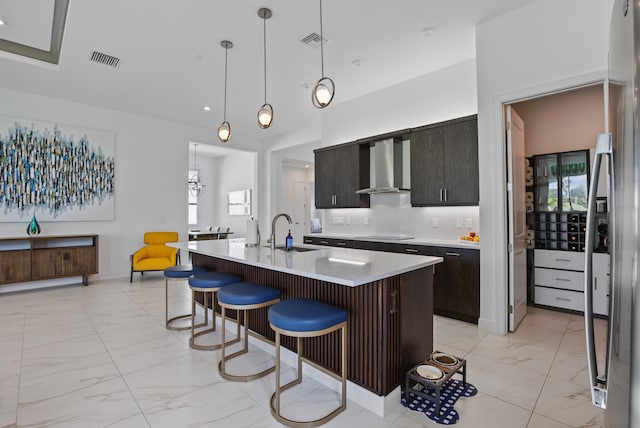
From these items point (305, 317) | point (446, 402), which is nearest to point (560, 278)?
point (446, 402)

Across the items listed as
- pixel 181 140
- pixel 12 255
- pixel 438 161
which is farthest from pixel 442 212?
pixel 12 255

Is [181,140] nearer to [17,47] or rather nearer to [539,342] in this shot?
[17,47]

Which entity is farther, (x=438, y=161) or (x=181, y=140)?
(x=181, y=140)

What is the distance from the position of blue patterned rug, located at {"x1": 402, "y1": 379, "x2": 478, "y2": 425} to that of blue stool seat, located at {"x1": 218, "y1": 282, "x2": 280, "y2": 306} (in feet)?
3.72

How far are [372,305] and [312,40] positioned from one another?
3045mm

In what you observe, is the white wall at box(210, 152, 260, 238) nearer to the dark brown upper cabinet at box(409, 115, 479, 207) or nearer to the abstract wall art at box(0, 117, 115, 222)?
the abstract wall art at box(0, 117, 115, 222)

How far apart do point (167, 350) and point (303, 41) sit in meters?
3.49

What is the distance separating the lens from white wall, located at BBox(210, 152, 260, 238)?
9320 mm

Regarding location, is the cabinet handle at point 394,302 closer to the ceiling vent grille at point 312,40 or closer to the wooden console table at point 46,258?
the ceiling vent grille at point 312,40

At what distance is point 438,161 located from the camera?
12.8ft

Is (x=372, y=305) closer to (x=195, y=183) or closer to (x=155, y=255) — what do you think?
Answer: (x=155, y=255)

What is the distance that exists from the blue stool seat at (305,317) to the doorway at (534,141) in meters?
2.20

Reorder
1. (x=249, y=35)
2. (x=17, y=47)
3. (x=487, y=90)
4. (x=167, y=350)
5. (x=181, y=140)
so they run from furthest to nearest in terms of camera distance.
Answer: (x=181, y=140), (x=17, y=47), (x=249, y=35), (x=487, y=90), (x=167, y=350)

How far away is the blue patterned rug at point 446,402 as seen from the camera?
Result: 1.83 m
